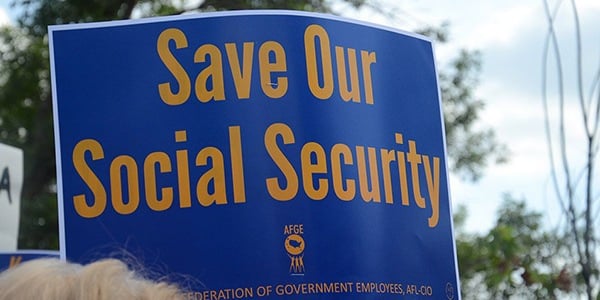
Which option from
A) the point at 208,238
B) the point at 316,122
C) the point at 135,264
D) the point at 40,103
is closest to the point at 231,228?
the point at 208,238

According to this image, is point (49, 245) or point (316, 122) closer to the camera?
point (316, 122)

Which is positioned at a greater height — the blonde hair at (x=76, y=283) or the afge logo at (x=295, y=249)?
the afge logo at (x=295, y=249)

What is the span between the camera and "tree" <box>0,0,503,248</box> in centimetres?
1199

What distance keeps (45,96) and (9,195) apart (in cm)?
831

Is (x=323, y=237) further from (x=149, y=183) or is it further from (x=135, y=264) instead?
(x=135, y=264)

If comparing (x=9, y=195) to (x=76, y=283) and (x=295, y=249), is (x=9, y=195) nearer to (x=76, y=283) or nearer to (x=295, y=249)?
(x=295, y=249)

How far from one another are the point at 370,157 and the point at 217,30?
1.26ft

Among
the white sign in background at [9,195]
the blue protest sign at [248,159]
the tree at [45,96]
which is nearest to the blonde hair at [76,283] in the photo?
the blue protest sign at [248,159]

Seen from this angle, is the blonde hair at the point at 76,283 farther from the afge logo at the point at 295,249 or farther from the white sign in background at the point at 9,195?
the white sign in background at the point at 9,195

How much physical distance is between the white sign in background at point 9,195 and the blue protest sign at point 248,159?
3.10 m

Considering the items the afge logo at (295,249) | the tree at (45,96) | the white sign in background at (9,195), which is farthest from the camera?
the tree at (45,96)

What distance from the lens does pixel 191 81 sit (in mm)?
2498

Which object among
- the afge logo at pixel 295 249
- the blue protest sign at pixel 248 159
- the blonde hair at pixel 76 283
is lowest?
the blonde hair at pixel 76 283

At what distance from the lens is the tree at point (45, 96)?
12.0m
